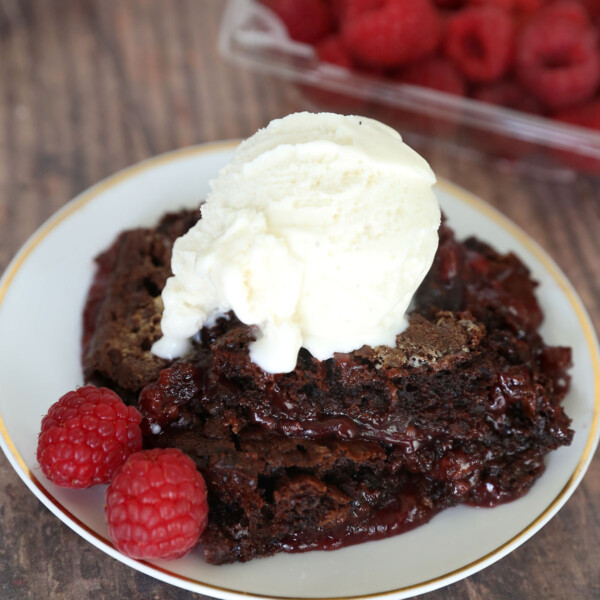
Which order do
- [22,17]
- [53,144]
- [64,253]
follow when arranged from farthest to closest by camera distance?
1. [22,17]
2. [53,144]
3. [64,253]

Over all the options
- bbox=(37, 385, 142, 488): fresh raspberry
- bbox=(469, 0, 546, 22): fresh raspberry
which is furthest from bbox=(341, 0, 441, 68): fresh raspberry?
bbox=(37, 385, 142, 488): fresh raspberry

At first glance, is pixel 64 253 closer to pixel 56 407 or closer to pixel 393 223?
pixel 56 407

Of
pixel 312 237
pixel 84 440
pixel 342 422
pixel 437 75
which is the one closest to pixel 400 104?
pixel 437 75

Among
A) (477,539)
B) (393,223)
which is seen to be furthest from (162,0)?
(477,539)

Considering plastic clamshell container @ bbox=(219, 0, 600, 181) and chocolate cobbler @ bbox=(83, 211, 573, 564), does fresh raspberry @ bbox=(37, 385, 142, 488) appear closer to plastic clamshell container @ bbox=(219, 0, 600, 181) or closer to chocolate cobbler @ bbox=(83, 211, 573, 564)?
chocolate cobbler @ bbox=(83, 211, 573, 564)

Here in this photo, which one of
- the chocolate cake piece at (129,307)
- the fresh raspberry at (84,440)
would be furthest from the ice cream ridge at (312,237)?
the fresh raspberry at (84,440)

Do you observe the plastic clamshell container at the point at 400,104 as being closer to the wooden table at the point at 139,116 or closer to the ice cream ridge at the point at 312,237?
the wooden table at the point at 139,116

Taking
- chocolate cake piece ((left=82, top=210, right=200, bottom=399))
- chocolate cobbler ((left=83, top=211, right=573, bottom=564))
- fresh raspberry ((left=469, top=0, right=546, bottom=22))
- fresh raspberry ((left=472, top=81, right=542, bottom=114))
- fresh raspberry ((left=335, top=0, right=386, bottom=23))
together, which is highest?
fresh raspberry ((left=335, top=0, right=386, bottom=23))
